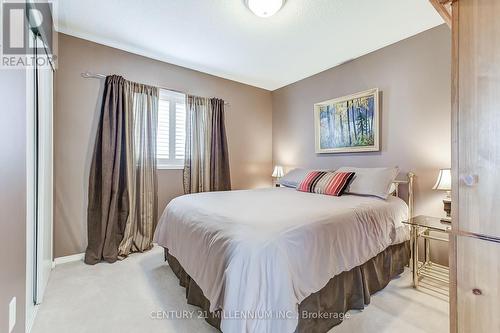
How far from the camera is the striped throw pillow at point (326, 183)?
8.39 feet

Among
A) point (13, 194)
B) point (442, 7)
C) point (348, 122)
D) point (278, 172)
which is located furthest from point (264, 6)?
point (278, 172)

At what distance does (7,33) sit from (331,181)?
2782mm

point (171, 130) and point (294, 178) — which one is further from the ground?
point (171, 130)

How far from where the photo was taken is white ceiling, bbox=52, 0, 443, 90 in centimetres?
214

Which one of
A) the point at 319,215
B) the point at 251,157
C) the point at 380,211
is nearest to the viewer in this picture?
the point at 319,215

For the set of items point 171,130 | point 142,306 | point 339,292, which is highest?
point 171,130

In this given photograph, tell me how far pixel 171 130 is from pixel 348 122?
8.26 feet

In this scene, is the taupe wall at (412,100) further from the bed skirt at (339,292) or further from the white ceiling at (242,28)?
the bed skirt at (339,292)

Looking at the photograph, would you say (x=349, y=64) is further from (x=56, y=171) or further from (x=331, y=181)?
(x=56, y=171)

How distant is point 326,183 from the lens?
105 inches

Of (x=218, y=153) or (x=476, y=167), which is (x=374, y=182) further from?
(x=218, y=153)

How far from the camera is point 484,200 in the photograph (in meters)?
0.80

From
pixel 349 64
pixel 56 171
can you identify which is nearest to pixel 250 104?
pixel 349 64

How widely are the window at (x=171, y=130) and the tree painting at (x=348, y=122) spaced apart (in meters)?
2.10
